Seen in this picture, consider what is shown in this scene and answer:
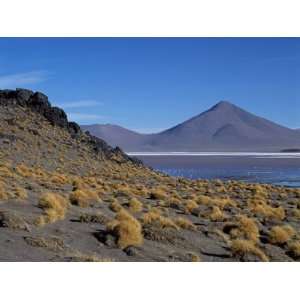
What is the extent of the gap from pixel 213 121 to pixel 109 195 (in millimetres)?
157560

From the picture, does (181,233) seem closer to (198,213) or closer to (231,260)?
(231,260)

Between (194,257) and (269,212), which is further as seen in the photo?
(269,212)

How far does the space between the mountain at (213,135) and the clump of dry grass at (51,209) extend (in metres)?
106

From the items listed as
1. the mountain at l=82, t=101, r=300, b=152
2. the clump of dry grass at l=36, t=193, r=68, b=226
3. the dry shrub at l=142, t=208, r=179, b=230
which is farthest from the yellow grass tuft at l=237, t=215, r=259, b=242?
the mountain at l=82, t=101, r=300, b=152

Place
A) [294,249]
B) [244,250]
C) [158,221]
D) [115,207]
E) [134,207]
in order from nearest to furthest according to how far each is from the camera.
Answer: [244,250] → [294,249] → [158,221] → [115,207] → [134,207]

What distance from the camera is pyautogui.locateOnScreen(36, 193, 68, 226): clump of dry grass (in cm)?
1251

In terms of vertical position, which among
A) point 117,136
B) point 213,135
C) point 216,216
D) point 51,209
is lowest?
point 51,209

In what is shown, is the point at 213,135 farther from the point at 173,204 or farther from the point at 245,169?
the point at 173,204

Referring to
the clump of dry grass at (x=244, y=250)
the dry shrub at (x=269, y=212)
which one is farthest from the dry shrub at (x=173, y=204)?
the clump of dry grass at (x=244, y=250)

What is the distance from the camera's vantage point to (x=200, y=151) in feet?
408

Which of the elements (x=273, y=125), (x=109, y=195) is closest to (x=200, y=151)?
(x=273, y=125)

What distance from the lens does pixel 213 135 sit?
15150 cm

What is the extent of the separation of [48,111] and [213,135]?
10596 centimetres

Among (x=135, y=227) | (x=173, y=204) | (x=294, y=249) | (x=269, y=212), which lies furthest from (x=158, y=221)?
(x=269, y=212)
